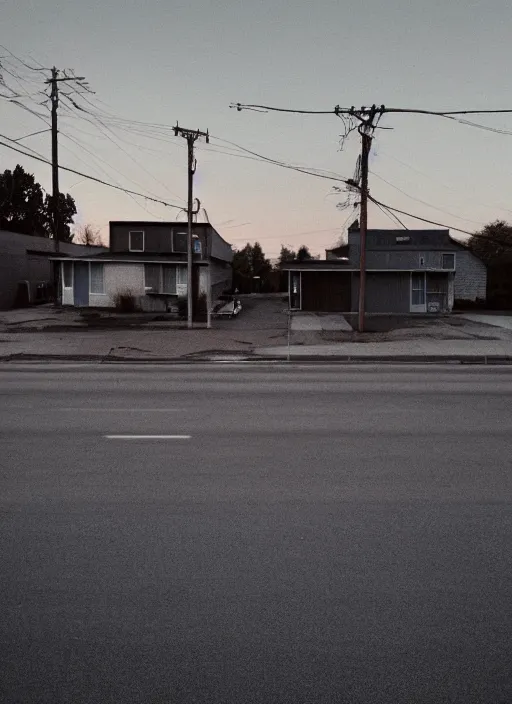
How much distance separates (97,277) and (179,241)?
22.2 ft

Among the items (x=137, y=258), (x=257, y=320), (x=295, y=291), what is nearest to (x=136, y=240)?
(x=137, y=258)

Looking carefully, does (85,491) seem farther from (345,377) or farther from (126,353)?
(126,353)

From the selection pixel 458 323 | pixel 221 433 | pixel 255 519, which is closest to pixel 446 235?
pixel 458 323

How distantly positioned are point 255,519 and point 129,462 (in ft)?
7.89

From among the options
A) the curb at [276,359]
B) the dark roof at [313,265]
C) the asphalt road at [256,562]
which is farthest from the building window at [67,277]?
the asphalt road at [256,562]

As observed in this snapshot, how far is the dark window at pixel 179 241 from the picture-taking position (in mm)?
44906

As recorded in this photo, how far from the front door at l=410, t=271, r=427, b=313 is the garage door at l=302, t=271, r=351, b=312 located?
3645 millimetres

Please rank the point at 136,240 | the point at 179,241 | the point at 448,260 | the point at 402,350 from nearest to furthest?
the point at 402,350
the point at 448,260
the point at 179,241
the point at 136,240

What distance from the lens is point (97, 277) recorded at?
132ft

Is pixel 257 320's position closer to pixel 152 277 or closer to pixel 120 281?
pixel 152 277

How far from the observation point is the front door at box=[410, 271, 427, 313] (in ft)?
136

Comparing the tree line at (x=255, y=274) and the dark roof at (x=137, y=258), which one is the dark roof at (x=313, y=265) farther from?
the tree line at (x=255, y=274)

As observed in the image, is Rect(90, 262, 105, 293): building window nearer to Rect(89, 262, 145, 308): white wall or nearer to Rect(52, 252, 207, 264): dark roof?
Rect(89, 262, 145, 308): white wall

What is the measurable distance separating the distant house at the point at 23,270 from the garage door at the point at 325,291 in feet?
47.1
